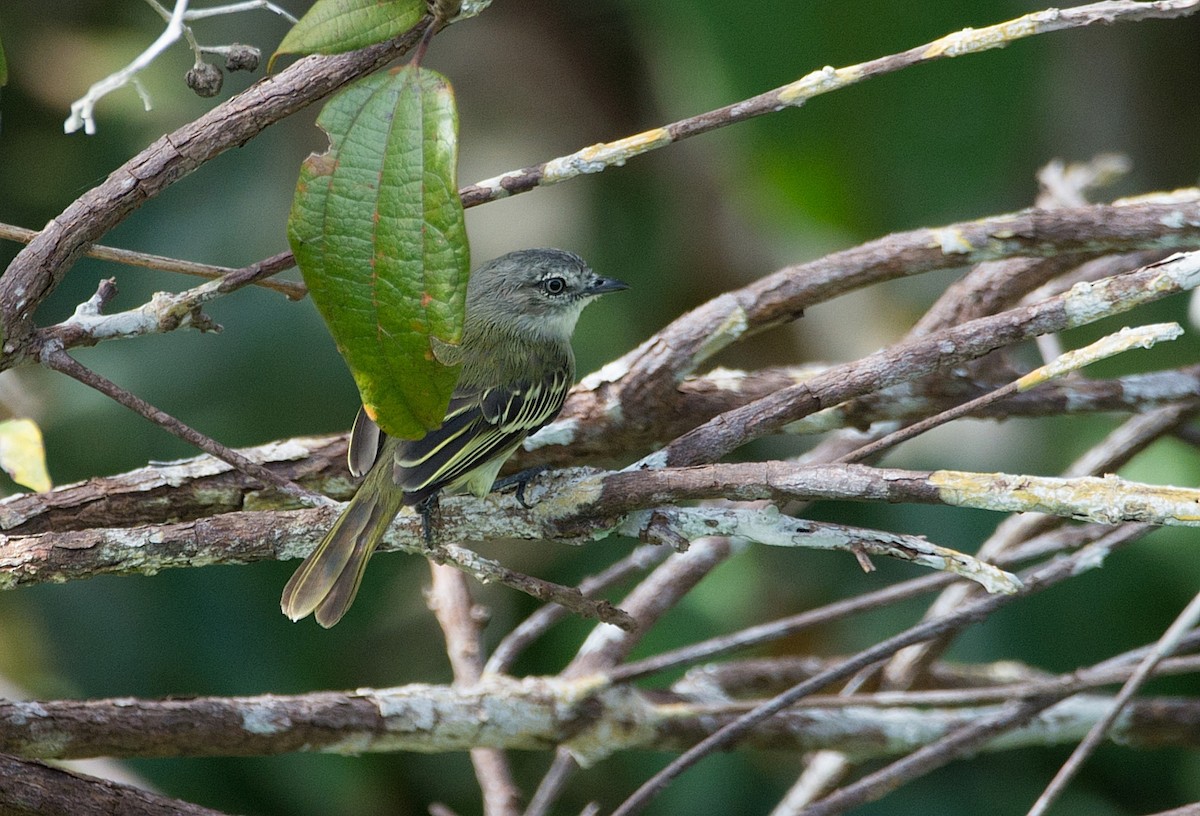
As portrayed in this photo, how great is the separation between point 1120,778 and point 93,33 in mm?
5377

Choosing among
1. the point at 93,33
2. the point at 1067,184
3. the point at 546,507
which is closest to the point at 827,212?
the point at 1067,184

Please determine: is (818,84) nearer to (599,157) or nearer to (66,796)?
(599,157)

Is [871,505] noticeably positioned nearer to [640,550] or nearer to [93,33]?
[640,550]

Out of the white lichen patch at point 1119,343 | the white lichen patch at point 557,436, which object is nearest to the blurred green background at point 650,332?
the white lichen patch at point 557,436

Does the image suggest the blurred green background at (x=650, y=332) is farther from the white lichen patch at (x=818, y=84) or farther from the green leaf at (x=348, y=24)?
the green leaf at (x=348, y=24)

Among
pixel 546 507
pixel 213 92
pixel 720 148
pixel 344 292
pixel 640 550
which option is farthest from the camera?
pixel 720 148

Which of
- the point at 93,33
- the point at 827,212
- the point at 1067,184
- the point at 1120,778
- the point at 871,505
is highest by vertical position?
the point at 93,33

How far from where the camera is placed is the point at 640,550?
11.1 ft

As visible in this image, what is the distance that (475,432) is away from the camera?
3.14 metres

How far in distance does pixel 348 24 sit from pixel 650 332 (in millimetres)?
3731

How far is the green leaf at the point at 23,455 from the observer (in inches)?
100

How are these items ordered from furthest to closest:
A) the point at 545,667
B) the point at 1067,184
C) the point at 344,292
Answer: the point at 545,667 < the point at 1067,184 < the point at 344,292

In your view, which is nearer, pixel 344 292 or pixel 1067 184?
pixel 344 292

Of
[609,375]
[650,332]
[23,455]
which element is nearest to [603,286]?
[609,375]
